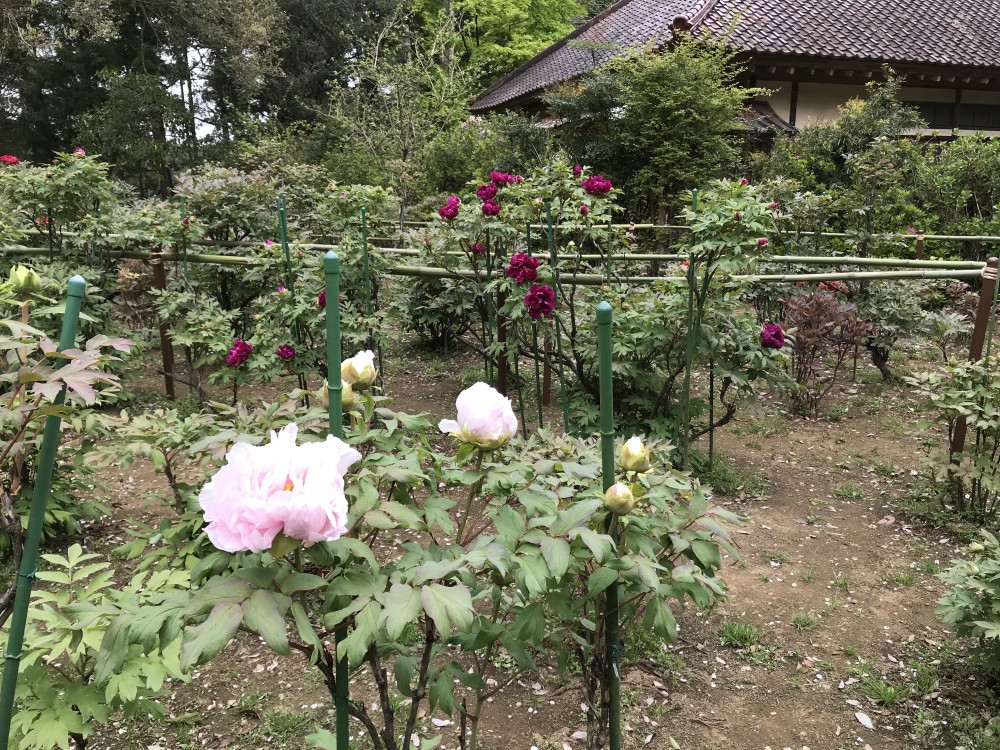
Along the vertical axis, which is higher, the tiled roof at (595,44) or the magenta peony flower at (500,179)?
the tiled roof at (595,44)

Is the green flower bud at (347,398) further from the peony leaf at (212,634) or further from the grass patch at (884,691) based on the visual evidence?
the grass patch at (884,691)

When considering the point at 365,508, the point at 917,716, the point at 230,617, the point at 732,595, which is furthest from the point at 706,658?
the point at 230,617

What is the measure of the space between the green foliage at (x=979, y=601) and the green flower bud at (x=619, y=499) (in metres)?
1.46

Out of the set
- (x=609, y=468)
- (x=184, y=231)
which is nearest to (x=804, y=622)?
(x=609, y=468)

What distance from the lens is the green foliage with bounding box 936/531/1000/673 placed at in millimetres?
1957

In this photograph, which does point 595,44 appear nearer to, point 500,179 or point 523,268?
point 500,179


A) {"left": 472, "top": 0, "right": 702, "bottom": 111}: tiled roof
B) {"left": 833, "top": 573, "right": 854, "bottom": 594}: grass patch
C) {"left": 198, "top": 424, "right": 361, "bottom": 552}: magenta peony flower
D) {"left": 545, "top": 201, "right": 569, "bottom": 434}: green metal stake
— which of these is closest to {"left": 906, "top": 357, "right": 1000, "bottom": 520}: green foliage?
{"left": 833, "top": 573, "right": 854, "bottom": 594}: grass patch

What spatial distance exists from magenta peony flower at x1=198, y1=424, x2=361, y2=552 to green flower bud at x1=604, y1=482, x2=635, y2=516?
0.42 m

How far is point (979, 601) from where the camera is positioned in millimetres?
1998

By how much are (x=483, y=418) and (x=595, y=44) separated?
11.1m

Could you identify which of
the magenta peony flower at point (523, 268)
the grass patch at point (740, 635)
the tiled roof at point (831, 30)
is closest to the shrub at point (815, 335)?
the magenta peony flower at point (523, 268)

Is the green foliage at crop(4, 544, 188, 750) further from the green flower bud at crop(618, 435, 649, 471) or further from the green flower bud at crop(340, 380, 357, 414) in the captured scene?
the green flower bud at crop(618, 435, 649, 471)

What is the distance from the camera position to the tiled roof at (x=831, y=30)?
32.8ft

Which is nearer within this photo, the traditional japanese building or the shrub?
the shrub
